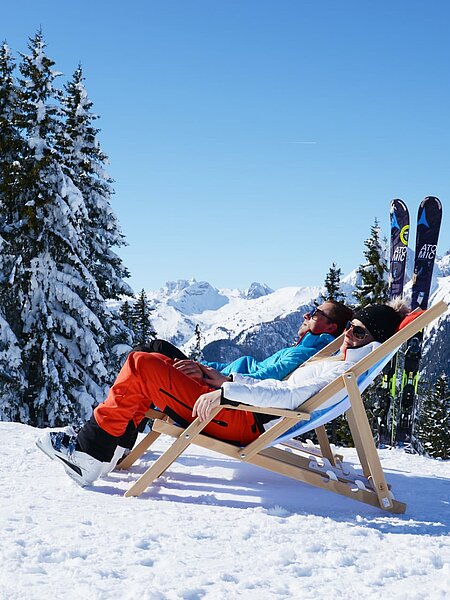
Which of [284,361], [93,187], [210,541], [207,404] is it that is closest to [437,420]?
[93,187]

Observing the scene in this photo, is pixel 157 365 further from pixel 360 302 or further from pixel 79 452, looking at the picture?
pixel 360 302

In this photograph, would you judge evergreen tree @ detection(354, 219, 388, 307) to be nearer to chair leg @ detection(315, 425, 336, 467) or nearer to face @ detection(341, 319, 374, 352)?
chair leg @ detection(315, 425, 336, 467)

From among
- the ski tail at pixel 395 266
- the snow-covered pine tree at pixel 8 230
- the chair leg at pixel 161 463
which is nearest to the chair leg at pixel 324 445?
the chair leg at pixel 161 463

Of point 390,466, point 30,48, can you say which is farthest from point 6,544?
point 30,48

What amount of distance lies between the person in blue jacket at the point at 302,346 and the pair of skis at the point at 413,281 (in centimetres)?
653

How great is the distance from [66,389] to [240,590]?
1209 centimetres

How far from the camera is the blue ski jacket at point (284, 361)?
509cm

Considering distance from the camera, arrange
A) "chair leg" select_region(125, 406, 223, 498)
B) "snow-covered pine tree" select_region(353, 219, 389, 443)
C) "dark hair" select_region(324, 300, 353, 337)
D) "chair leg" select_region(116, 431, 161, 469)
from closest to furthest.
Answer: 1. "chair leg" select_region(125, 406, 223, 498)
2. "chair leg" select_region(116, 431, 161, 469)
3. "dark hair" select_region(324, 300, 353, 337)
4. "snow-covered pine tree" select_region(353, 219, 389, 443)

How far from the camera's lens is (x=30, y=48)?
47.2 feet

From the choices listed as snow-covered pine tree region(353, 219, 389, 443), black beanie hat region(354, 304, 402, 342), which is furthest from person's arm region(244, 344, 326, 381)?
snow-covered pine tree region(353, 219, 389, 443)

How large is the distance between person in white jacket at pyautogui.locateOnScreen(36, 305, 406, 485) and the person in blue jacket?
790mm

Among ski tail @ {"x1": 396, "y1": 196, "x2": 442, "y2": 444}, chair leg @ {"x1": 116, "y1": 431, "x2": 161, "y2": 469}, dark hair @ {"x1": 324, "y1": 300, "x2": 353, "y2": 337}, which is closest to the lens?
chair leg @ {"x1": 116, "y1": 431, "x2": 161, "y2": 469}

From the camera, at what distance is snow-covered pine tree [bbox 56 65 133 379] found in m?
15.5

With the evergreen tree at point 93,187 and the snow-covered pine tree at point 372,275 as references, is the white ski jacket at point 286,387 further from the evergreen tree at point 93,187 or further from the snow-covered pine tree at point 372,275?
the snow-covered pine tree at point 372,275
